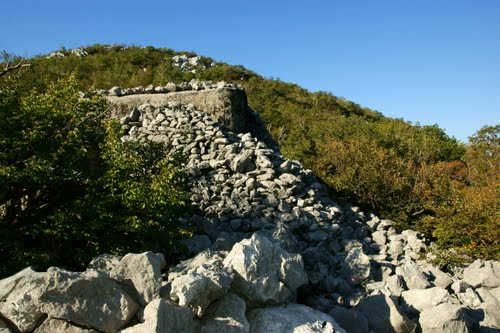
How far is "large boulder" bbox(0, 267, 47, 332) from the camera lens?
601 cm

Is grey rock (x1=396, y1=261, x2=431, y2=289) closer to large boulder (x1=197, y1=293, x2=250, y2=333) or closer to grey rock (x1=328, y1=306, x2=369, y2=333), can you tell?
grey rock (x1=328, y1=306, x2=369, y2=333)

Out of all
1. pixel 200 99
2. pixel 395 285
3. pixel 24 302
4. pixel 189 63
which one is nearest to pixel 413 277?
pixel 395 285

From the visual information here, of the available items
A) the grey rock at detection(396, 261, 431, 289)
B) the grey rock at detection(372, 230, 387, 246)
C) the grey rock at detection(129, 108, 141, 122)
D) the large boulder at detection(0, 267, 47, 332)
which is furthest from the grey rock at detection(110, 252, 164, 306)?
the grey rock at detection(129, 108, 141, 122)

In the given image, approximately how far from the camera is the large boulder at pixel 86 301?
6.12m

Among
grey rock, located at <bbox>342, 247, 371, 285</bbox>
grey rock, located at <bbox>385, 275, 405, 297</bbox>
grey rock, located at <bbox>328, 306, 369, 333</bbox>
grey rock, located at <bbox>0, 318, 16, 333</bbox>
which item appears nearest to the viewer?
grey rock, located at <bbox>0, 318, 16, 333</bbox>

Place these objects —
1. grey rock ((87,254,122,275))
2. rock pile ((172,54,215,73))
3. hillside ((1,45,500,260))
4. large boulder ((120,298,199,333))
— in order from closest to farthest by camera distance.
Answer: large boulder ((120,298,199,333)) → grey rock ((87,254,122,275)) → hillside ((1,45,500,260)) → rock pile ((172,54,215,73))

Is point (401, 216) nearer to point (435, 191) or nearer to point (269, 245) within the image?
point (435, 191)

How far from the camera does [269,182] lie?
48.6ft

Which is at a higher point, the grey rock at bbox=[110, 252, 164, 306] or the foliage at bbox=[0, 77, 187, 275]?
the foliage at bbox=[0, 77, 187, 275]

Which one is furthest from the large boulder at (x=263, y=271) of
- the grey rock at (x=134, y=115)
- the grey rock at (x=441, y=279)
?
the grey rock at (x=134, y=115)

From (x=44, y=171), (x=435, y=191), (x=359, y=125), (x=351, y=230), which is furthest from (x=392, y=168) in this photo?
(x=44, y=171)

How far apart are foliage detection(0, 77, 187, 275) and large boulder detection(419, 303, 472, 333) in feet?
18.5

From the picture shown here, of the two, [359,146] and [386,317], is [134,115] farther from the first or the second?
[386,317]

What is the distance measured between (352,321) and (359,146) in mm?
12573
